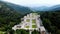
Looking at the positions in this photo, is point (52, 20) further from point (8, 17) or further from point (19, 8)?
point (8, 17)

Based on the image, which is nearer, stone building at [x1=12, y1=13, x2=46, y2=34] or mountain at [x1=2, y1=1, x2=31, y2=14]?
mountain at [x1=2, y1=1, x2=31, y2=14]

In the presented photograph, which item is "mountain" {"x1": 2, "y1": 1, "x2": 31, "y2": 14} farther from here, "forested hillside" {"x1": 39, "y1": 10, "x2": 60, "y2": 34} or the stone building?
"forested hillside" {"x1": 39, "y1": 10, "x2": 60, "y2": 34}

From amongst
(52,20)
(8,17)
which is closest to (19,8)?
(8,17)

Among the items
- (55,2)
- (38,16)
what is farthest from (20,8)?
(55,2)

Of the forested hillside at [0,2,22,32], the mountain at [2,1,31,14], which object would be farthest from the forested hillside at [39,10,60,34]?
the forested hillside at [0,2,22,32]

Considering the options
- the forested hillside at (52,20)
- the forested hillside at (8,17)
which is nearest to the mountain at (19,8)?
the forested hillside at (8,17)

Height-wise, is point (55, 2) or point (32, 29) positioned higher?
point (55, 2)

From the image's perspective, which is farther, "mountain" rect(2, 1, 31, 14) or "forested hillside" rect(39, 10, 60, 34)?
"forested hillside" rect(39, 10, 60, 34)

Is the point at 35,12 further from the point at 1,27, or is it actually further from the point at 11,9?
the point at 1,27

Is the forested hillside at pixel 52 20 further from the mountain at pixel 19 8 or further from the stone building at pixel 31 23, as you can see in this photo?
the mountain at pixel 19 8

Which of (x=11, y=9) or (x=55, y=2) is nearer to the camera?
(x=55, y=2)

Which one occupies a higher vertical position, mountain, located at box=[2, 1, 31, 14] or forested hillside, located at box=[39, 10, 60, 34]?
mountain, located at box=[2, 1, 31, 14]
